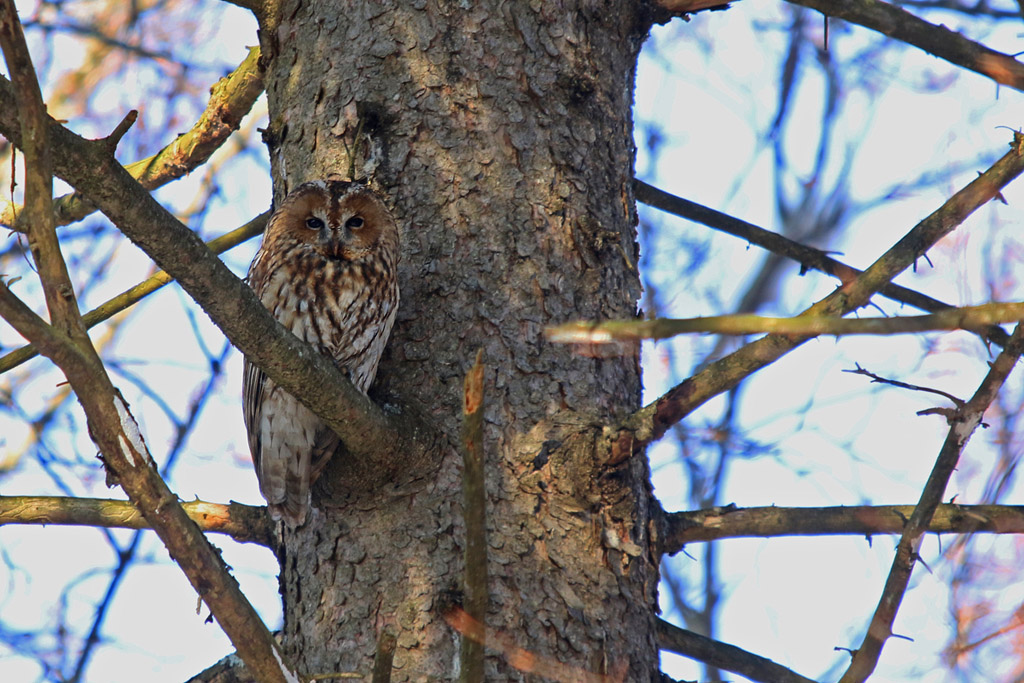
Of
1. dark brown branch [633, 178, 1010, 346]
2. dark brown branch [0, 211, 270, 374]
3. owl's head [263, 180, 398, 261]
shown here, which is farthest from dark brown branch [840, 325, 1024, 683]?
dark brown branch [0, 211, 270, 374]

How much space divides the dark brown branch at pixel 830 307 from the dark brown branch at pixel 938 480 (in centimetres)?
26

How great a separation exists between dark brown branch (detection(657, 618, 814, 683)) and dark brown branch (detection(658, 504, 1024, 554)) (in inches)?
7.9

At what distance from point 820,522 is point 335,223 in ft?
5.08

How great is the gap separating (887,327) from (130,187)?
3.77 feet

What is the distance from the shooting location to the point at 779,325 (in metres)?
1.31

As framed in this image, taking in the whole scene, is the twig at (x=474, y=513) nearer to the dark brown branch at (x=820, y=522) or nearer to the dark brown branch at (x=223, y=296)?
the dark brown branch at (x=223, y=296)

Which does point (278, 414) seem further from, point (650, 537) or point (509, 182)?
point (650, 537)

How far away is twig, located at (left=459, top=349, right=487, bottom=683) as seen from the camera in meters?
1.40

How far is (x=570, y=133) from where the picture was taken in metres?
2.62

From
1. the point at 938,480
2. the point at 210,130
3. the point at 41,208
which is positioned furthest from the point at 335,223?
the point at 938,480

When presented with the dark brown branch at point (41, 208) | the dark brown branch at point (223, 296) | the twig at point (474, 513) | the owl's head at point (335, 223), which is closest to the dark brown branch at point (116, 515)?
the dark brown branch at point (223, 296)

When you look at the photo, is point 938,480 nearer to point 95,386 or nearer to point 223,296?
point 223,296

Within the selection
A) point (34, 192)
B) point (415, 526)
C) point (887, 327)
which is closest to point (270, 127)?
point (415, 526)

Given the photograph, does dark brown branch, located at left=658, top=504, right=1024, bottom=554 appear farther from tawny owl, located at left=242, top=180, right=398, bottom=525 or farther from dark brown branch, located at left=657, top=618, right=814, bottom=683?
tawny owl, located at left=242, top=180, right=398, bottom=525
